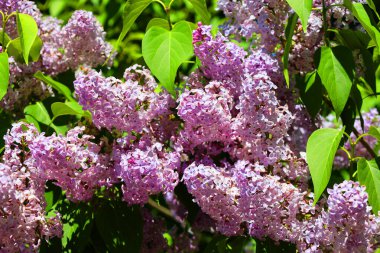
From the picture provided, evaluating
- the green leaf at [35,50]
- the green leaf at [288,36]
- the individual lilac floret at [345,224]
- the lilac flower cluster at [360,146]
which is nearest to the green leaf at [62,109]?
the green leaf at [35,50]

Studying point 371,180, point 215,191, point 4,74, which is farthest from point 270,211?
point 4,74

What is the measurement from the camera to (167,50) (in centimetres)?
194

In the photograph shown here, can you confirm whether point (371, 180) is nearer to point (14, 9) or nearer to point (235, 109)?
point (235, 109)

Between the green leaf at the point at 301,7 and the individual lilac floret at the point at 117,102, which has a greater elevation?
the green leaf at the point at 301,7

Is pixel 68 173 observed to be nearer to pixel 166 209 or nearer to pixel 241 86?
pixel 241 86

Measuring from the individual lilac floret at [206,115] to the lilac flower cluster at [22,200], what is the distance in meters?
0.40

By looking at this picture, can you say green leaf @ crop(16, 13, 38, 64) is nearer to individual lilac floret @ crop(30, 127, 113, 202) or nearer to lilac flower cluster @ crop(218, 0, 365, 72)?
individual lilac floret @ crop(30, 127, 113, 202)

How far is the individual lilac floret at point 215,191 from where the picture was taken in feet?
6.13

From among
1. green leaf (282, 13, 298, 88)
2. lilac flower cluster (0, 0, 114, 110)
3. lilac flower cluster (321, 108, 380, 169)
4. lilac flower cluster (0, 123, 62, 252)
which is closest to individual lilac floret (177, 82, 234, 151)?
green leaf (282, 13, 298, 88)

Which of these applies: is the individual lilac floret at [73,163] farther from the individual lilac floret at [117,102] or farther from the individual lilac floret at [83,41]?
the individual lilac floret at [83,41]

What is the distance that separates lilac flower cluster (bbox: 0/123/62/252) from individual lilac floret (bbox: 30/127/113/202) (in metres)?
0.05

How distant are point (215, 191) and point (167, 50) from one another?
0.39 m

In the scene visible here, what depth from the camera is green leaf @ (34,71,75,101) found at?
2.21 meters

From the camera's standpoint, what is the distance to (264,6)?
2098mm
